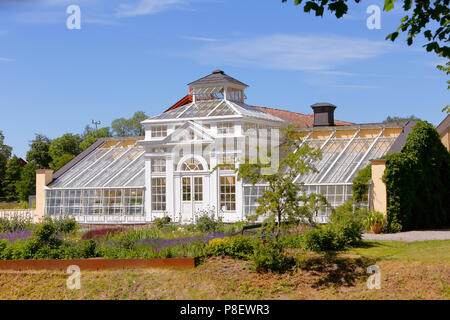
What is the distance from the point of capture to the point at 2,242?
1706 cm

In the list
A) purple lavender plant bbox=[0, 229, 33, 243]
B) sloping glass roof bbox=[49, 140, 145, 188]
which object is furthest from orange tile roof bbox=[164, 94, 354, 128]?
purple lavender plant bbox=[0, 229, 33, 243]

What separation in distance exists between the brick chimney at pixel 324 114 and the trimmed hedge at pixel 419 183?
361 inches

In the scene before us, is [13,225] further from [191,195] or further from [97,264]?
[191,195]

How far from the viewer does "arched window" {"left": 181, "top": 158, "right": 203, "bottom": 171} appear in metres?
25.7

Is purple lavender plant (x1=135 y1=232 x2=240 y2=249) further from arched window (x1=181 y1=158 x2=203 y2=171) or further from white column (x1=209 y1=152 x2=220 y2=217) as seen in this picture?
arched window (x1=181 y1=158 x2=203 y2=171)

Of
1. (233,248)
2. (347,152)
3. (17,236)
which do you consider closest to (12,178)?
(17,236)

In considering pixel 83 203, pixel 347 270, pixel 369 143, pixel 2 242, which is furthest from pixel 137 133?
pixel 347 270

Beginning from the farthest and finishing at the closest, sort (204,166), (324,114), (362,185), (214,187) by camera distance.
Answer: (324,114) < (204,166) < (214,187) < (362,185)

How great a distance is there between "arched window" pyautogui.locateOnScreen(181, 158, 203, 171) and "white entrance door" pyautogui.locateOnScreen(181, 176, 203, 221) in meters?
0.44

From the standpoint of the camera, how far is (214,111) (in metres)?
26.8

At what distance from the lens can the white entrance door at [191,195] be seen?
25531 mm

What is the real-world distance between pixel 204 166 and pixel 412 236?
1018 centimetres

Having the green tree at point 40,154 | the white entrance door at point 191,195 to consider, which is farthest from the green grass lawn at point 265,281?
the green tree at point 40,154
